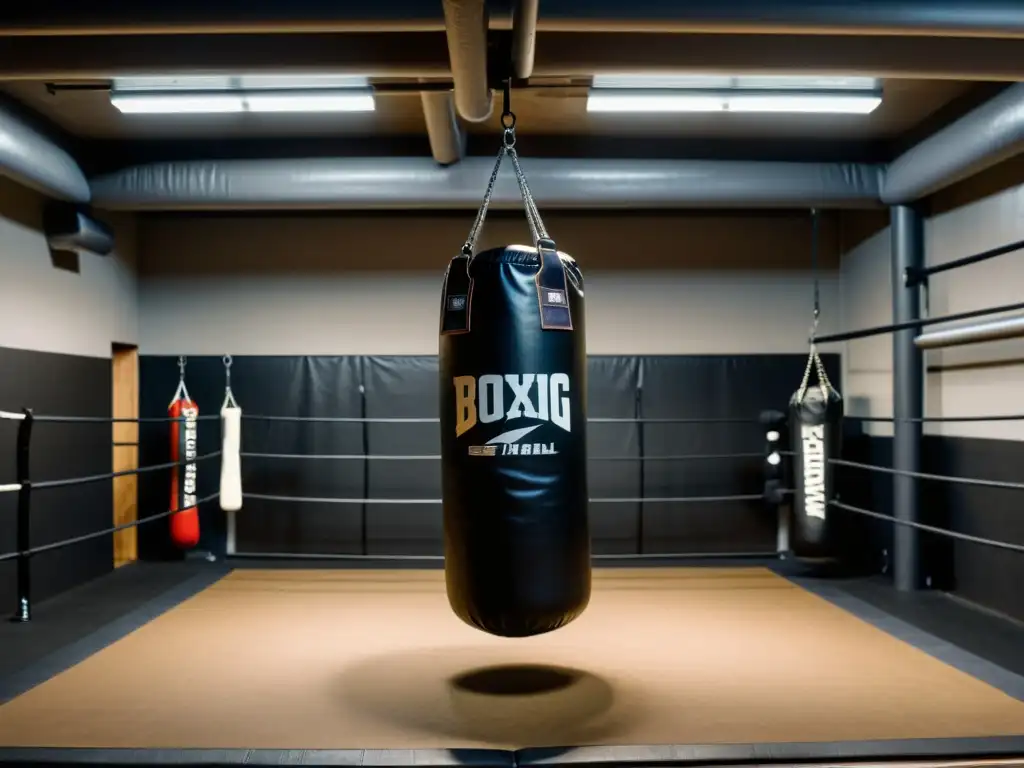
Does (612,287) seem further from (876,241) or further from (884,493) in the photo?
(884,493)

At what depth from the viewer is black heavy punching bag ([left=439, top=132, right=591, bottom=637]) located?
2186 millimetres

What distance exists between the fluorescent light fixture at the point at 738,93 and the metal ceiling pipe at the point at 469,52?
922 millimetres

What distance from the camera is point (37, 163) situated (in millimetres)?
3941

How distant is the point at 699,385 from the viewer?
555cm

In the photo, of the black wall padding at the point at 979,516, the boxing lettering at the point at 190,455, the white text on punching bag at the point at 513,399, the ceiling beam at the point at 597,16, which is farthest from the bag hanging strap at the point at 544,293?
the boxing lettering at the point at 190,455

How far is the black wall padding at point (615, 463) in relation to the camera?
5504 millimetres

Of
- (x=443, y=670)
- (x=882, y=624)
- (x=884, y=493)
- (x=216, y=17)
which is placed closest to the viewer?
(x=216, y=17)

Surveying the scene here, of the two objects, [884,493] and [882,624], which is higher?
[884,493]

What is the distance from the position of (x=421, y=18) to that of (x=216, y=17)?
2.08 ft

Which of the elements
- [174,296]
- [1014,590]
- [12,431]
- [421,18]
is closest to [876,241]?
[1014,590]

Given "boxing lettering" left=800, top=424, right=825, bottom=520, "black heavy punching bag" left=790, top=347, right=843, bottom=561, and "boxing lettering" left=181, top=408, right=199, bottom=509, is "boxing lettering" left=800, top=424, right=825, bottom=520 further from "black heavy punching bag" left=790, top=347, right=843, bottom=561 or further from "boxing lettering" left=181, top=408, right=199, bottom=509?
"boxing lettering" left=181, top=408, right=199, bottom=509

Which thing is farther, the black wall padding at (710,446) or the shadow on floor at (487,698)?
the black wall padding at (710,446)

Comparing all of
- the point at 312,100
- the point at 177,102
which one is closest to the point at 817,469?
the point at 312,100

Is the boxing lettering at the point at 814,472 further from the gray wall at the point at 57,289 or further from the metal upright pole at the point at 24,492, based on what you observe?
the gray wall at the point at 57,289
